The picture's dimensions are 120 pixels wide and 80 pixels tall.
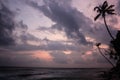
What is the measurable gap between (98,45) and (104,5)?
11094mm

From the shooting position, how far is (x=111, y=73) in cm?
5475

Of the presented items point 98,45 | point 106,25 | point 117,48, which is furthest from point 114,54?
point 106,25

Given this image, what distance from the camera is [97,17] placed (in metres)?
47.4

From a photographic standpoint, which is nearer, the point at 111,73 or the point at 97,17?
the point at 97,17

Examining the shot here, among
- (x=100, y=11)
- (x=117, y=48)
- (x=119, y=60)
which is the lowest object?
(x=119, y=60)

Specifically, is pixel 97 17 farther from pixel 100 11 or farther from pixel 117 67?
pixel 117 67

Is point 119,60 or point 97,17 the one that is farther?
point 119,60

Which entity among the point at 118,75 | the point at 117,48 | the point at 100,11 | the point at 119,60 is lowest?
the point at 118,75

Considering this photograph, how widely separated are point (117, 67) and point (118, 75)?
2.16 metres

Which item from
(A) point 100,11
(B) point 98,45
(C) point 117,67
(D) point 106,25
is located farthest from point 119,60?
(A) point 100,11

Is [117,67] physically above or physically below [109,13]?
below

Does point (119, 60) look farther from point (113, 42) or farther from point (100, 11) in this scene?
point (100, 11)

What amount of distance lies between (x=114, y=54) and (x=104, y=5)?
1437 centimetres

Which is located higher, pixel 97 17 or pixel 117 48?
pixel 97 17
